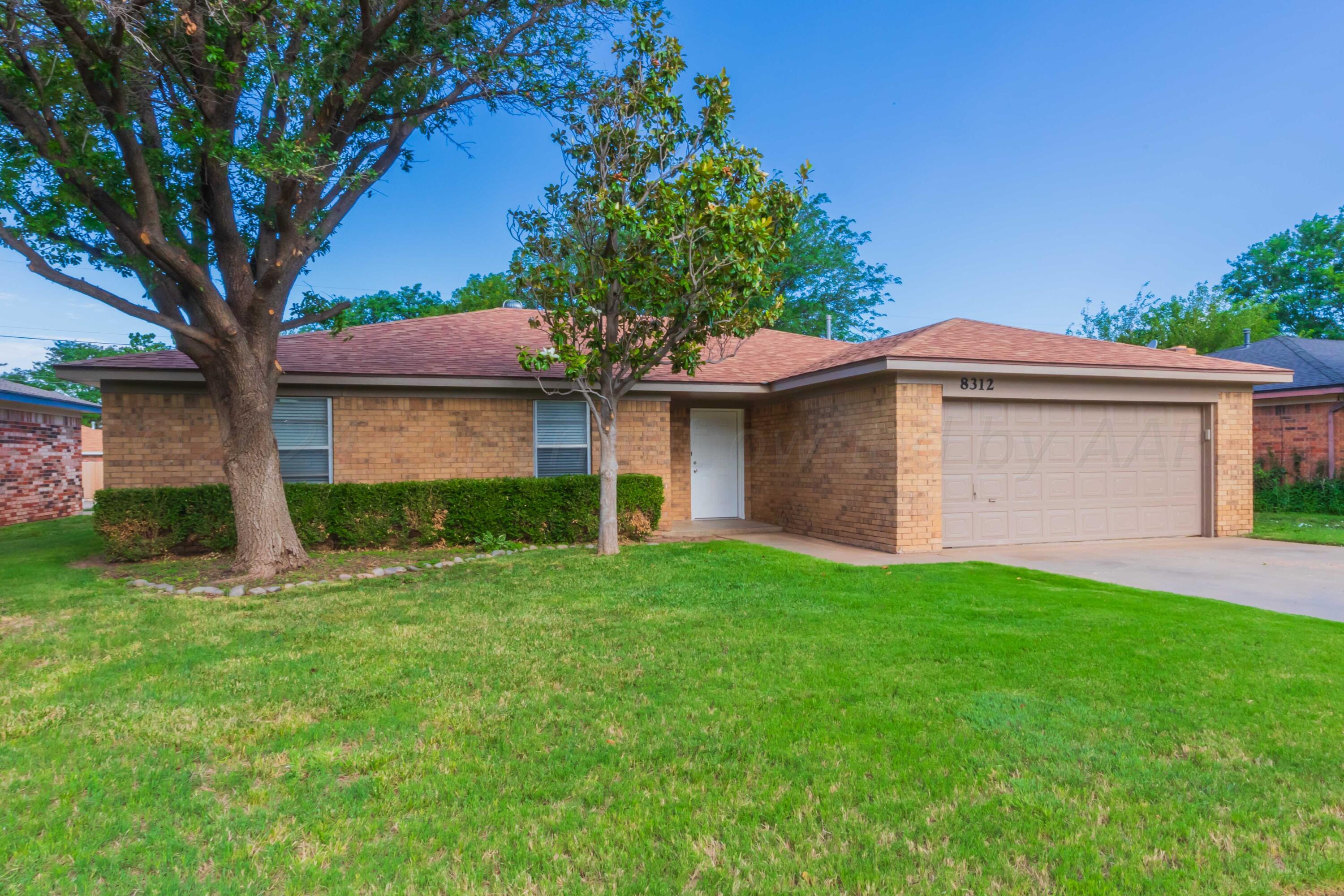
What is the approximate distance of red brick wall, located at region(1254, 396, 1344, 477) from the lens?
14914 mm

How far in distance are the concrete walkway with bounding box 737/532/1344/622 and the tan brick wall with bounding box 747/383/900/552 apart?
415 millimetres

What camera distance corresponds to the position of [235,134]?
27.7 feet

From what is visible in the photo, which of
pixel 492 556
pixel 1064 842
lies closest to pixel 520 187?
pixel 492 556

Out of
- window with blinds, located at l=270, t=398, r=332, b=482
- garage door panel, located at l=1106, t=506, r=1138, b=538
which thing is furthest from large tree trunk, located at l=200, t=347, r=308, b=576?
garage door panel, located at l=1106, t=506, r=1138, b=538

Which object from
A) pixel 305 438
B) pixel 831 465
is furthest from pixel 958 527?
pixel 305 438

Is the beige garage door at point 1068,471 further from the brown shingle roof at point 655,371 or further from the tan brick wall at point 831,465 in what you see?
the tan brick wall at point 831,465

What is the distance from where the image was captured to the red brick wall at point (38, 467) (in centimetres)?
1428

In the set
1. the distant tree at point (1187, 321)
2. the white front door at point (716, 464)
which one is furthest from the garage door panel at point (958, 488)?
the distant tree at point (1187, 321)

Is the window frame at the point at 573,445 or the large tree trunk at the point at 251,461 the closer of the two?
the large tree trunk at the point at 251,461

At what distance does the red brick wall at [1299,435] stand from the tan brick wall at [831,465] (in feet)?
38.8

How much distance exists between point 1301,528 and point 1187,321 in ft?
79.5

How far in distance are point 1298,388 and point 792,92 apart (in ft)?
44.5

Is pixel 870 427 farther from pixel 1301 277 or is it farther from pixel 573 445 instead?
pixel 1301 277

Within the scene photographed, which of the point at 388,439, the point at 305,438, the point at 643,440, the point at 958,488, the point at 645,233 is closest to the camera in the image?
the point at 645,233
